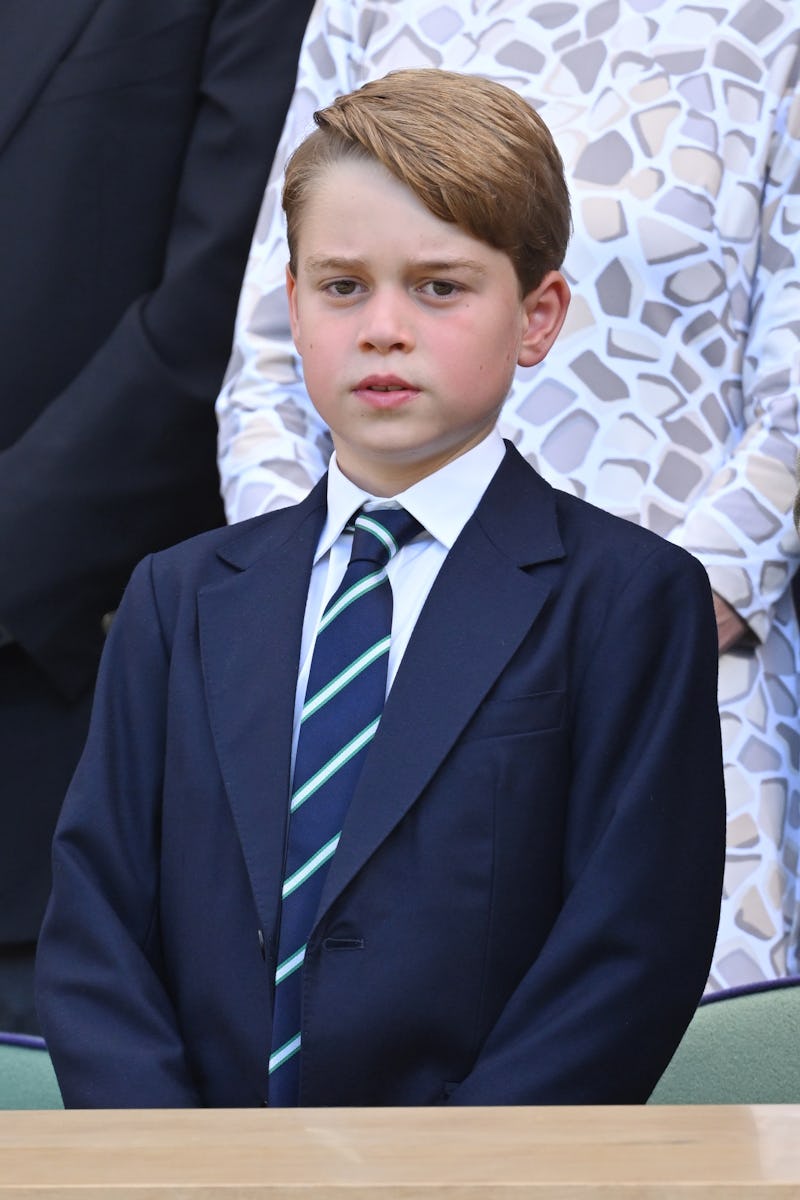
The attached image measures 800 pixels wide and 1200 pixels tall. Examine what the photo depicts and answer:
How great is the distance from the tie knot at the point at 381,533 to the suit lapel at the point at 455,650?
4 cm

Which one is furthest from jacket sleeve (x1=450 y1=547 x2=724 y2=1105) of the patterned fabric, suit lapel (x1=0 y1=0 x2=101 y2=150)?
suit lapel (x1=0 y1=0 x2=101 y2=150)

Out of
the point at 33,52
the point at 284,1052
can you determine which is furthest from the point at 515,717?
the point at 33,52

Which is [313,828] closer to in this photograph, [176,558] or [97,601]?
[176,558]

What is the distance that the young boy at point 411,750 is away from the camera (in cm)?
129

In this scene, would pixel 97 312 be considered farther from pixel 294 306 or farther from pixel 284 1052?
pixel 284 1052

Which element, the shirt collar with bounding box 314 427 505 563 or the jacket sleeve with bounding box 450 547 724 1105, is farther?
the shirt collar with bounding box 314 427 505 563

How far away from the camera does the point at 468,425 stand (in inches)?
54.8

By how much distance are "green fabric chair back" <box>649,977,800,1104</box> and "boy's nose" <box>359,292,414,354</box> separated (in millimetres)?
578

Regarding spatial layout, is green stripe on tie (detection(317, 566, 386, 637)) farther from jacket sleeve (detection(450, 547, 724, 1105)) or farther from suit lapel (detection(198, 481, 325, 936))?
jacket sleeve (detection(450, 547, 724, 1105))

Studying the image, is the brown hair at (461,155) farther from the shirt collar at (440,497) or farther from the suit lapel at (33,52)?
the suit lapel at (33,52)

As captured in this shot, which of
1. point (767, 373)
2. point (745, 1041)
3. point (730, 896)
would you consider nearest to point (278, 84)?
point (767, 373)

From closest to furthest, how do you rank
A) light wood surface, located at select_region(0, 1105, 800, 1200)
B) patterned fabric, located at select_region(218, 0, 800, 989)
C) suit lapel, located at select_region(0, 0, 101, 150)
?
light wood surface, located at select_region(0, 1105, 800, 1200) < patterned fabric, located at select_region(218, 0, 800, 989) < suit lapel, located at select_region(0, 0, 101, 150)

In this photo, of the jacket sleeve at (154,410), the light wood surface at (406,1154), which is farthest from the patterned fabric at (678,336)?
the light wood surface at (406,1154)

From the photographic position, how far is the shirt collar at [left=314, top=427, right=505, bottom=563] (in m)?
1.41
